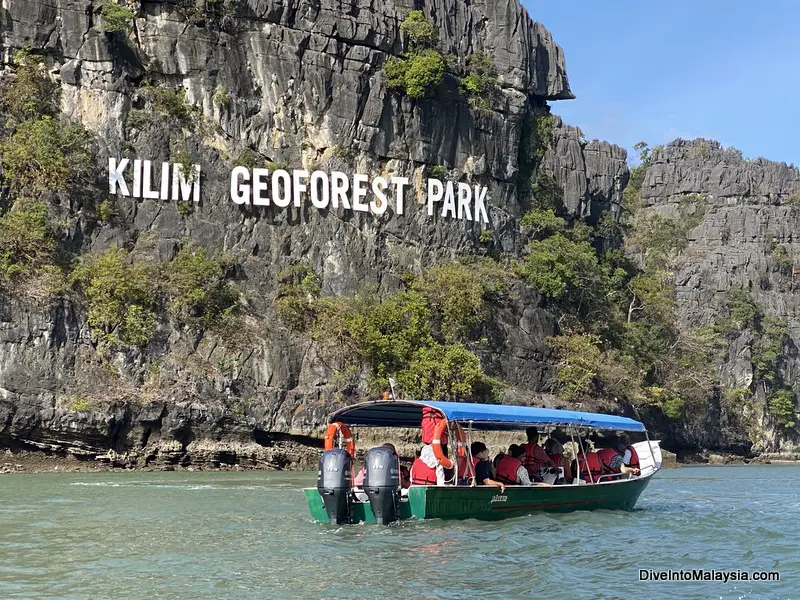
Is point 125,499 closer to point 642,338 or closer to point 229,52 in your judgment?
point 229,52

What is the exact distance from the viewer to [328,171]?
4875 centimetres

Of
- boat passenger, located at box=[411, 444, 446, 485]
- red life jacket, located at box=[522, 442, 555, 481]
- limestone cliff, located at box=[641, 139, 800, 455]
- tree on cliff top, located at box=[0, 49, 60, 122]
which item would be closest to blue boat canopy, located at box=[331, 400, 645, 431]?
red life jacket, located at box=[522, 442, 555, 481]

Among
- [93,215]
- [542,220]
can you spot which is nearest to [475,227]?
[542,220]

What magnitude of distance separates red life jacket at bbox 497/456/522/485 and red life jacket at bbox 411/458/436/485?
1.98 meters

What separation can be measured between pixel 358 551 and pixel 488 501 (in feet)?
14.1

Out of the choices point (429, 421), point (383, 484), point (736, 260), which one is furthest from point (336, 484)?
point (736, 260)

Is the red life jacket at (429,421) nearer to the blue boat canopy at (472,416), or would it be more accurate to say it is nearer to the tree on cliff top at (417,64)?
the blue boat canopy at (472,416)

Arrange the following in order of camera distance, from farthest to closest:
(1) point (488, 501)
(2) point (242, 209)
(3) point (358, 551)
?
(2) point (242, 209), (1) point (488, 501), (3) point (358, 551)

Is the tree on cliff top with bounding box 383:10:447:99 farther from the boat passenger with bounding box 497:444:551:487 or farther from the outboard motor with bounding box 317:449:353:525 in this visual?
the outboard motor with bounding box 317:449:353:525

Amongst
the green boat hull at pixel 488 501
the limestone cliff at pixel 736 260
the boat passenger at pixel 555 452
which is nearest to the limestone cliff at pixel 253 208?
the limestone cliff at pixel 736 260

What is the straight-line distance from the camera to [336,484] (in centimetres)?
1969

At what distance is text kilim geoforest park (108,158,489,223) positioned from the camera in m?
45.5

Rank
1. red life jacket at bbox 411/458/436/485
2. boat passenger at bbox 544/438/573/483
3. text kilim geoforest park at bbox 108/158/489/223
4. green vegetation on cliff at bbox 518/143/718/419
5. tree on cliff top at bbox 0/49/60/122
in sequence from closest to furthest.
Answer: red life jacket at bbox 411/458/436/485
boat passenger at bbox 544/438/573/483
tree on cliff top at bbox 0/49/60/122
text kilim geoforest park at bbox 108/158/489/223
green vegetation on cliff at bbox 518/143/718/419

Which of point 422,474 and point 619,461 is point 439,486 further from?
point 619,461
